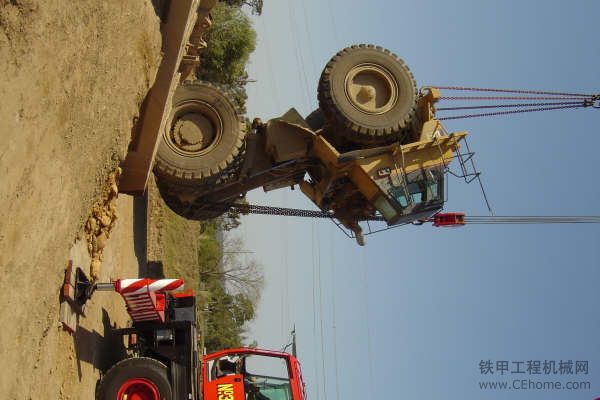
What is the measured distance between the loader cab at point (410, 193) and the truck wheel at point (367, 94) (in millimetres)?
A: 706

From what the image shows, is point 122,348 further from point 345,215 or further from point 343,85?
point 343,85

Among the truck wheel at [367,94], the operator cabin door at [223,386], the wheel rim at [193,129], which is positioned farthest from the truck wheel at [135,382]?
the truck wheel at [367,94]

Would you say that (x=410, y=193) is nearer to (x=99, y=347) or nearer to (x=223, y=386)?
(x=223, y=386)

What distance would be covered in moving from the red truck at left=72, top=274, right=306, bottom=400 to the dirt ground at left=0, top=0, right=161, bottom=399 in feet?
1.70

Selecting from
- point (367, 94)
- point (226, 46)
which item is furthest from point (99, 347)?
point (226, 46)

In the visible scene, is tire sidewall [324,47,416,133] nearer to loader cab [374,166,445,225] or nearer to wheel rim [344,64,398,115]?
wheel rim [344,64,398,115]

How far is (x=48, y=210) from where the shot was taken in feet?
20.1

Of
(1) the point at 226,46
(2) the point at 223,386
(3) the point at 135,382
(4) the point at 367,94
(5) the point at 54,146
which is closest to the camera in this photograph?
(5) the point at 54,146

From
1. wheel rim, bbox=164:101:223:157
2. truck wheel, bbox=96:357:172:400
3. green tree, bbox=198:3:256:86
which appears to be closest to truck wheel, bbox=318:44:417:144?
wheel rim, bbox=164:101:223:157

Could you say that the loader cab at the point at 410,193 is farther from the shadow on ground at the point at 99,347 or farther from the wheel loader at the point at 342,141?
the shadow on ground at the point at 99,347

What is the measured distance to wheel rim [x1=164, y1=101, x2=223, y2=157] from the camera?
11078mm

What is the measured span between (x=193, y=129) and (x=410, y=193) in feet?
12.3

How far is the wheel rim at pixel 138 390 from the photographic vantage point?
8.37 m

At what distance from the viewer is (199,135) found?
11227 millimetres
